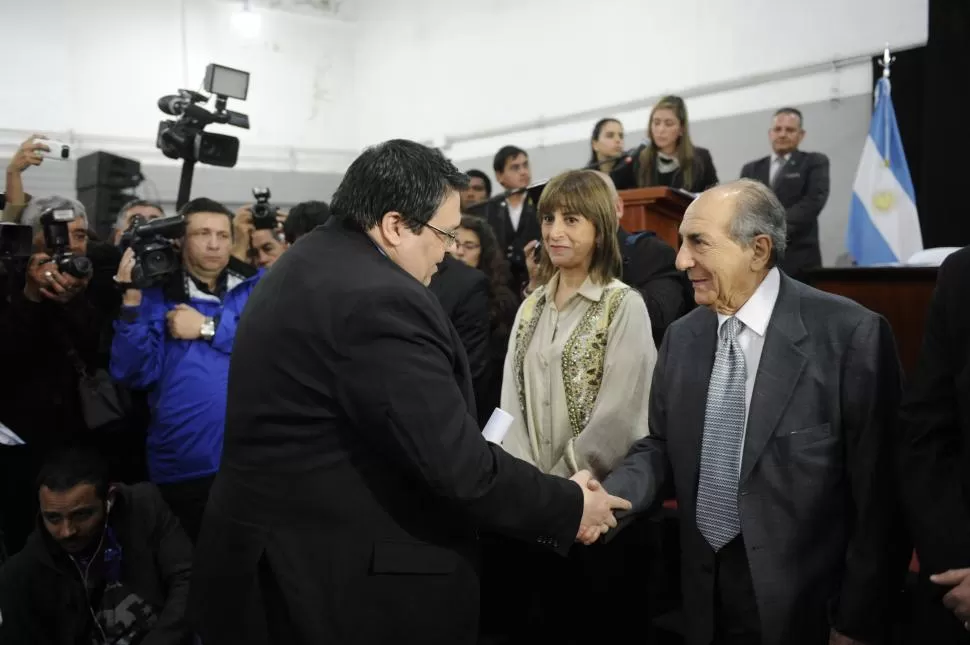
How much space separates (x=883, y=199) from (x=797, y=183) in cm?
52

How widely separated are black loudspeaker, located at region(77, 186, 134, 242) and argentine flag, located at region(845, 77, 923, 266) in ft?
15.2

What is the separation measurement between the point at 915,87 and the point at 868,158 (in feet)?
1.51

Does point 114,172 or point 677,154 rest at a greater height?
point 114,172

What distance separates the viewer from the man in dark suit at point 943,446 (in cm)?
148

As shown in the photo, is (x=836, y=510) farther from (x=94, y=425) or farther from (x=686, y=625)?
(x=94, y=425)

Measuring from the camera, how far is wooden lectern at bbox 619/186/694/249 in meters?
3.23

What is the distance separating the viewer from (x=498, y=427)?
1.86 m

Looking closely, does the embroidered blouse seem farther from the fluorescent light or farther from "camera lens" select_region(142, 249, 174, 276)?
the fluorescent light

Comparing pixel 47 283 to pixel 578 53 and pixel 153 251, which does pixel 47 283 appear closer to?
pixel 153 251

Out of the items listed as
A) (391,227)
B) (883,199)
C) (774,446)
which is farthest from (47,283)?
(883,199)

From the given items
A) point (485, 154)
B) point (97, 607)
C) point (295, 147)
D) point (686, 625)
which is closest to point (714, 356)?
point (686, 625)

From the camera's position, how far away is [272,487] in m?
1.51

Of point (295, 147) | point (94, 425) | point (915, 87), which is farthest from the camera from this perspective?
point (295, 147)

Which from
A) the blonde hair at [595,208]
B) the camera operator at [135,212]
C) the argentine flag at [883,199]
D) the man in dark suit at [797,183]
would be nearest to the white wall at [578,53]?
the argentine flag at [883,199]
